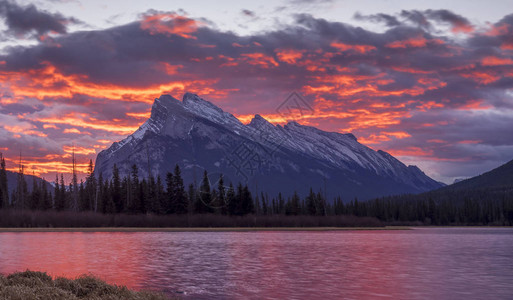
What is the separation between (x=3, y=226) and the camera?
126938mm

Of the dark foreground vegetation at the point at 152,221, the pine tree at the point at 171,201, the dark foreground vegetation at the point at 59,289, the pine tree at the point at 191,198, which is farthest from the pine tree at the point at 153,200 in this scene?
the dark foreground vegetation at the point at 59,289

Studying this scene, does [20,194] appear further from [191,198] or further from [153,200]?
[191,198]

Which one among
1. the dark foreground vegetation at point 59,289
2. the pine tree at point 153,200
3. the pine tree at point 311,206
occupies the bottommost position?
the dark foreground vegetation at point 59,289

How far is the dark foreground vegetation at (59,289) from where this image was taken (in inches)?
755

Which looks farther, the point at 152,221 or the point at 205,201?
the point at 205,201

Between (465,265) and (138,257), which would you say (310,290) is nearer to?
(465,265)

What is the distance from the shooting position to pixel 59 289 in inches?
811

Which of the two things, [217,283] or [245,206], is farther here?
[245,206]

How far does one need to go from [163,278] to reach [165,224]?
112966 millimetres

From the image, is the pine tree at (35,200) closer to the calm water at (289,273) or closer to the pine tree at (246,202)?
the pine tree at (246,202)

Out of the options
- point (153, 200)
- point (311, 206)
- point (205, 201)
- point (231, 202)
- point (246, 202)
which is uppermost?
point (153, 200)

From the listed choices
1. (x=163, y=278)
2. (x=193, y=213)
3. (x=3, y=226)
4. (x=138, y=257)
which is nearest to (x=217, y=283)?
(x=163, y=278)

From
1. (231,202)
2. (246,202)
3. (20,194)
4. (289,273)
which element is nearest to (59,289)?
(289,273)

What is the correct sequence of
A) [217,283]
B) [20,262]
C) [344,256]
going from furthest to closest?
1. [344,256]
2. [20,262]
3. [217,283]
